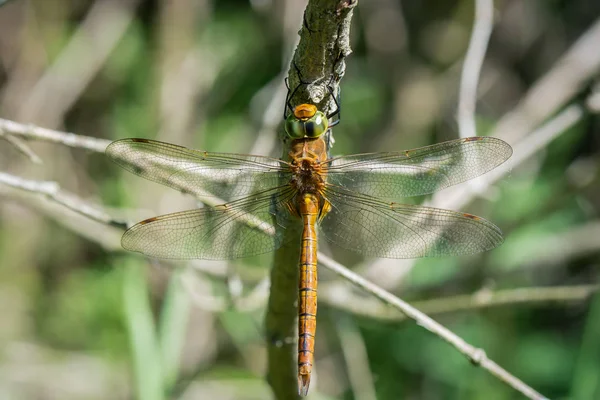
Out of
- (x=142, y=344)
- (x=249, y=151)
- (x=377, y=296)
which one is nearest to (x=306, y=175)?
(x=377, y=296)

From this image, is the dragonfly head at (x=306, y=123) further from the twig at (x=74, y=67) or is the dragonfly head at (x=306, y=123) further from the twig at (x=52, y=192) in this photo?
the twig at (x=74, y=67)

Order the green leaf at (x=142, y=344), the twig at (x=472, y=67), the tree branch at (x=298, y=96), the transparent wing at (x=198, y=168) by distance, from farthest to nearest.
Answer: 1. the twig at (x=472, y=67)
2. the green leaf at (x=142, y=344)
3. the transparent wing at (x=198, y=168)
4. the tree branch at (x=298, y=96)

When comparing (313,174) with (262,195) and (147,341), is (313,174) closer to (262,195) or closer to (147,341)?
(262,195)

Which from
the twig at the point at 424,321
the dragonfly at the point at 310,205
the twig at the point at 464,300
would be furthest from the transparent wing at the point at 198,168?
the twig at the point at 464,300

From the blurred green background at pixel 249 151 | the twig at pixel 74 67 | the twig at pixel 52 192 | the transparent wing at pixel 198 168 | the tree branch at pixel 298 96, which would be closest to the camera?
the tree branch at pixel 298 96

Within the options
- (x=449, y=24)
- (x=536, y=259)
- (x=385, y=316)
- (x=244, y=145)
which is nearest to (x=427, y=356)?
(x=536, y=259)

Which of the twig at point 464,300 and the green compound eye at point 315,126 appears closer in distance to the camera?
the green compound eye at point 315,126

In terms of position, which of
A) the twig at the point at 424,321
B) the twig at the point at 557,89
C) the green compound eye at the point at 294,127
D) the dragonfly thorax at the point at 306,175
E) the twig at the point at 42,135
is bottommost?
the twig at the point at 424,321
